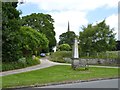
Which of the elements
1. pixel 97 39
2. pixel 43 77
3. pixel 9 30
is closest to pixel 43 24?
pixel 97 39

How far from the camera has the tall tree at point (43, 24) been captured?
78.7 metres

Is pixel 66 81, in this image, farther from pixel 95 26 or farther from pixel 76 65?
pixel 95 26

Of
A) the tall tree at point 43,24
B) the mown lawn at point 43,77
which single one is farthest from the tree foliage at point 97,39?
the tall tree at point 43,24

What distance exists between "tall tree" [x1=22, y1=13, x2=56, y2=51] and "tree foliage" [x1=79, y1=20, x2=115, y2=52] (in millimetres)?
30280

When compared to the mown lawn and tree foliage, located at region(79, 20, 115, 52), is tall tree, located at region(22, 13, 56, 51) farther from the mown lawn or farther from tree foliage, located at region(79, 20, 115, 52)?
the mown lawn

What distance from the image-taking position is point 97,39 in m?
48.1

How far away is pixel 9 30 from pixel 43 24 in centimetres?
5043

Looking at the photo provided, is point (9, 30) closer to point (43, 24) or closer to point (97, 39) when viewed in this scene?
point (97, 39)

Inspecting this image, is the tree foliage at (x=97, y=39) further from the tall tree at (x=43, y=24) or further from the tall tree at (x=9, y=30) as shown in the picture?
the tall tree at (x=43, y=24)

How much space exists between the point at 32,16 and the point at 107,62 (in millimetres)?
38964

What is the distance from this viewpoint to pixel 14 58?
3362cm

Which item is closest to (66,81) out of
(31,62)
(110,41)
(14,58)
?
(14,58)

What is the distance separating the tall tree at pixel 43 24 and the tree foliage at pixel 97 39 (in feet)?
99.3

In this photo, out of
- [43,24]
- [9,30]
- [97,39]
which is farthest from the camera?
[43,24]
